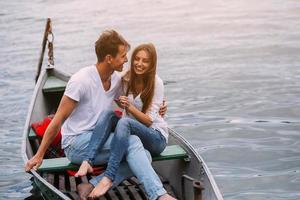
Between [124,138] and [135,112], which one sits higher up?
[135,112]

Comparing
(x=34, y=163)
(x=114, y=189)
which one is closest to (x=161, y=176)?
(x=114, y=189)

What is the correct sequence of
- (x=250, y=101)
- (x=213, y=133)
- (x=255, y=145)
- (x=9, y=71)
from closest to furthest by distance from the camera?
(x=255, y=145) < (x=213, y=133) < (x=250, y=101) < (x=9, y=71)

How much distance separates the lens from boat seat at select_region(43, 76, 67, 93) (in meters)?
12.4

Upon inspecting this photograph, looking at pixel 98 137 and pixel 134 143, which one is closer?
pixel 134 143

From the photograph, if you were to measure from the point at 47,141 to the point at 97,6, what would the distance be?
1422 inches

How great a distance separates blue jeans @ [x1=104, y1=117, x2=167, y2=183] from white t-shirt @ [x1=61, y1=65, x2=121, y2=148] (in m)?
0.59

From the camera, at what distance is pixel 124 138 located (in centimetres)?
716

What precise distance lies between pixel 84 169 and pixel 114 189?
840 mm

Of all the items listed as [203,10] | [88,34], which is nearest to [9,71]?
[88,34]

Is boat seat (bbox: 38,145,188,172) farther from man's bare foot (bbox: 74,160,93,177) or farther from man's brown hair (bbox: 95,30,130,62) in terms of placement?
man's brown hair (bbox: 95,30,130,62)

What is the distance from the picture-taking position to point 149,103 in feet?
24.8

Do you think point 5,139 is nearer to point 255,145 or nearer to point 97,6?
point 255,145

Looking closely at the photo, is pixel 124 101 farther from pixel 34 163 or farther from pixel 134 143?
pixel 34 163

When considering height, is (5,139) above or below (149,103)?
below
